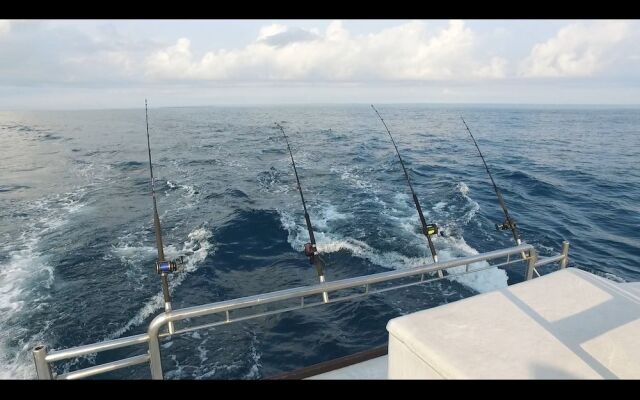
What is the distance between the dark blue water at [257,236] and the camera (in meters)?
6.56

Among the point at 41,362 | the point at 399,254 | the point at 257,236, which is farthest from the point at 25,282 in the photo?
the point at 399,254

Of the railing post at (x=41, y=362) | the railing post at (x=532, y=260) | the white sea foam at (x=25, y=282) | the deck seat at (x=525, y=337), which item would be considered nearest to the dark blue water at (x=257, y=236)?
the white sea foam at (x=25, y=282)

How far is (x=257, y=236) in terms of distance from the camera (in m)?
10.9

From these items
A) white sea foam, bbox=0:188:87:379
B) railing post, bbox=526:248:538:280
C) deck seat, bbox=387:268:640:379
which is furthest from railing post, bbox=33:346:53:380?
white sea foam, bbox=0:188:87:379

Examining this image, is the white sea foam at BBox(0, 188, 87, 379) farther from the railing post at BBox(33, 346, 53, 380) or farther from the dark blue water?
the railing post at BBox(33, 346, 53, 380)

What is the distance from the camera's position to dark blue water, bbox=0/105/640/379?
6.56 metres

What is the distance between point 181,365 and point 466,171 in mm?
17568

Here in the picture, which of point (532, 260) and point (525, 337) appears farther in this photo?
A: point (532, 260)

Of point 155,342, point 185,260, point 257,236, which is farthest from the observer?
point 257,236

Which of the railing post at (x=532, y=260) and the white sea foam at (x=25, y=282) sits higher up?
the railing post at (x=532, y=260)

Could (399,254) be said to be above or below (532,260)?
below

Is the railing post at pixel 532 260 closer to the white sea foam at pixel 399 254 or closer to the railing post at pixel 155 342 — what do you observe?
the railing post at pixel 155 342

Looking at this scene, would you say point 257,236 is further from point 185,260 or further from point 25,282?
point 25,282
